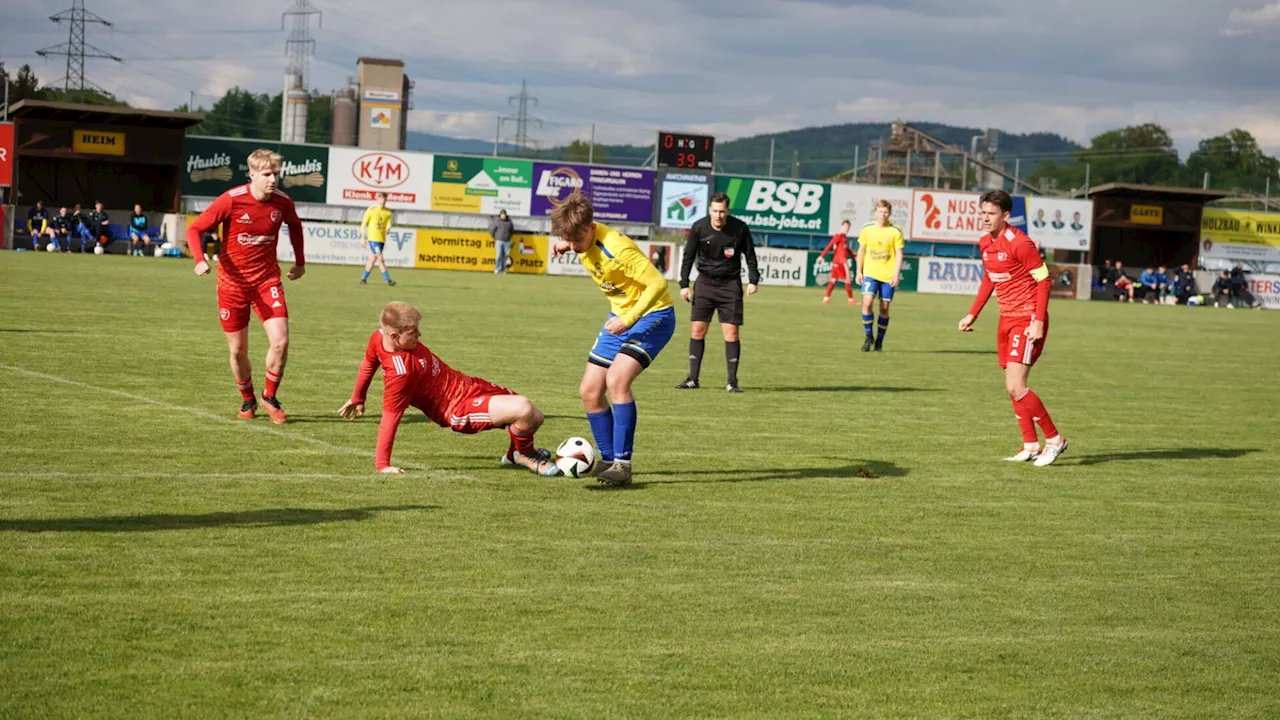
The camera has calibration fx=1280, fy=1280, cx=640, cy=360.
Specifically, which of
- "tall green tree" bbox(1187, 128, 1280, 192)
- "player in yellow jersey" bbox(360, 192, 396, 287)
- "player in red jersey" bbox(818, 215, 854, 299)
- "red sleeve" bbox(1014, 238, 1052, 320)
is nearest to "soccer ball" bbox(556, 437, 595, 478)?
"red sleeve" bbox(1014, 238, 1052, 320)

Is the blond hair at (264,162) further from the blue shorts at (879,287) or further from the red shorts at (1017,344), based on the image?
the blue shorts at (879,287)

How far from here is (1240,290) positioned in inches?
2048

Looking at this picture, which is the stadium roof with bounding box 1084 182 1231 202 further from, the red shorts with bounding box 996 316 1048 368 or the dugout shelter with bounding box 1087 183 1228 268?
the red shorts with bounding box 996 316 1048 368

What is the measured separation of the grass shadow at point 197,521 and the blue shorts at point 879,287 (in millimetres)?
13631

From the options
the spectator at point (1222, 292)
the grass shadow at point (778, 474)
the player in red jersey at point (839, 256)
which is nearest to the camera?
the grass shadow at point (778, 474)

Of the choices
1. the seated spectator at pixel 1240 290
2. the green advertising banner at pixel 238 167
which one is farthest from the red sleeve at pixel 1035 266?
the seated spectator at pixel 1240 290

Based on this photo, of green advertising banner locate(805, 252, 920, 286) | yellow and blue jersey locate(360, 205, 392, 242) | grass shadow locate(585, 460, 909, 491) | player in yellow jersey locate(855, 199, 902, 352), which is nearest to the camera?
grass shadow locate(585, 460, 909, 491)

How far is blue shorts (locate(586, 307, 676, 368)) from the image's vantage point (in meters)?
8.16

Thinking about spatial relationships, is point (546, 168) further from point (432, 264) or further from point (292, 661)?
point (292, 661)

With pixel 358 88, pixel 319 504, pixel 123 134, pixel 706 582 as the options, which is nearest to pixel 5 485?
pixel 319 504

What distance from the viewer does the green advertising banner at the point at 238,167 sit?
45.7 metres

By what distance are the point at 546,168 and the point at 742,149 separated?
19422 mm

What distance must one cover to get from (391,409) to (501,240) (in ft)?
118

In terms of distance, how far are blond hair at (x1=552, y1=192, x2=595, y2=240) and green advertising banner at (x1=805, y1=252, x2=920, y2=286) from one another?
133 feet
